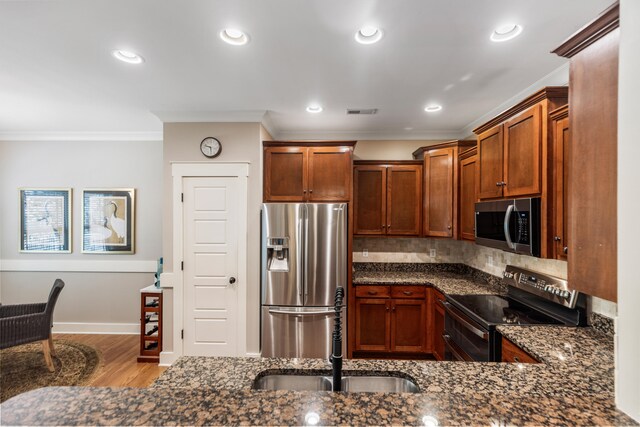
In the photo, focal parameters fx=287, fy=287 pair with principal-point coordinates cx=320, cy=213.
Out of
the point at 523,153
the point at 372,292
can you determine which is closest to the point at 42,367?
the point at 372,292

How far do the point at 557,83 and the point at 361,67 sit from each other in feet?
4.74

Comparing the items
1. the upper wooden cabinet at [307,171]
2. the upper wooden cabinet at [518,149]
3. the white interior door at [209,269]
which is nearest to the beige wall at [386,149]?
the upper wooden cabinet at [307,171]

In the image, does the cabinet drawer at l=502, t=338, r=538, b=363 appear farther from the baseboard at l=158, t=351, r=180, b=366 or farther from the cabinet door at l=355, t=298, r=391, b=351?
the baseboard at l=158, t=351, r=180, b=366

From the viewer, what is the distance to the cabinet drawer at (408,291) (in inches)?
124

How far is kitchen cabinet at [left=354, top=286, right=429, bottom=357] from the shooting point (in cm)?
314

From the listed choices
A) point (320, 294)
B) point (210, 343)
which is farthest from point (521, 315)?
point (210, 343)

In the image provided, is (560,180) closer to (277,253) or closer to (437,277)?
(437,277)

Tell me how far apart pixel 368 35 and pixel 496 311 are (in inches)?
85.0

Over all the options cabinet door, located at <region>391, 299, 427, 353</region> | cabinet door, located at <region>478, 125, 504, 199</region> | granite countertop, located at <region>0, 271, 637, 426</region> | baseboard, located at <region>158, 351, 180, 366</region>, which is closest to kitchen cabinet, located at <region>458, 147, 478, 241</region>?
cabinet door, located at <region>478, 125, 504, 199</region>

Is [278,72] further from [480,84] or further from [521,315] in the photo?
[521,315]

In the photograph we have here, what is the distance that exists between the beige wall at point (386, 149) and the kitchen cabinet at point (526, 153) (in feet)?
4.34

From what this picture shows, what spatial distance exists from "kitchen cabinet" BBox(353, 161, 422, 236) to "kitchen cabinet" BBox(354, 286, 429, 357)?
0.70 meters

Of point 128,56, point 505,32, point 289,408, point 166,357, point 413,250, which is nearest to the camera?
point 289,408

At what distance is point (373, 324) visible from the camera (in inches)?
125
